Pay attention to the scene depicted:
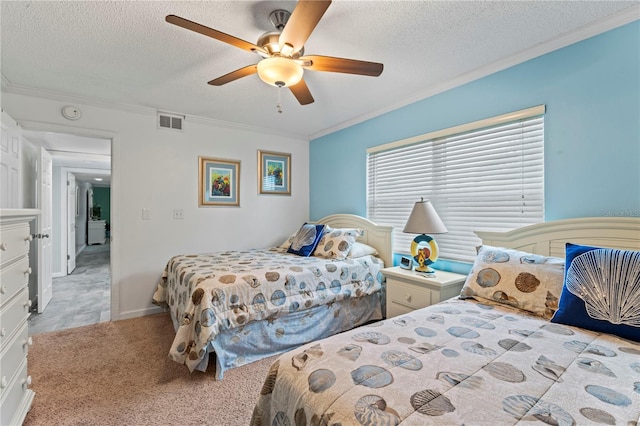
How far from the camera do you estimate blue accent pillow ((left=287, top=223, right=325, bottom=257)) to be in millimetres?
3262

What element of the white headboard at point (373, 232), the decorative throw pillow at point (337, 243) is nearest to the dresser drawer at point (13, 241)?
the decorative throw pillow at point (337, 243)

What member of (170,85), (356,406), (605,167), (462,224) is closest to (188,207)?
(170,85)

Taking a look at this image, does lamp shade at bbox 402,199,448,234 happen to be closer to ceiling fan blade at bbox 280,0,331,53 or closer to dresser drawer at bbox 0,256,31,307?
ceiling fan blade at bbox 280,0,331,53

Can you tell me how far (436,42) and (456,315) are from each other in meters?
1.82

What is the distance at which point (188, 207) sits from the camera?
3.59 m

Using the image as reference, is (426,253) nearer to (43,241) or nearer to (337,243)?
(337,243)

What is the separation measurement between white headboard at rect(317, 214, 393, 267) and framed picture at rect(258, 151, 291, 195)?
3.23 ft

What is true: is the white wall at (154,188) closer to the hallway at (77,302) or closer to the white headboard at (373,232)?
the hallway at (77,302)

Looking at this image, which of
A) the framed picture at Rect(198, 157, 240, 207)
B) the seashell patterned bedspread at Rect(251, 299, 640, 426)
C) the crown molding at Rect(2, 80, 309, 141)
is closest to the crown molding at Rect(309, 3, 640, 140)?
the seashell patterned bedspread at Rect(251, 299, 640, 426)

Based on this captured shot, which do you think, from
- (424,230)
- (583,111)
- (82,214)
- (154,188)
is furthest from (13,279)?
(82,214)

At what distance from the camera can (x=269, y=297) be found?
2.32 m

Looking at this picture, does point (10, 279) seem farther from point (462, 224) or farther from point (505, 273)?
point (462, 224)

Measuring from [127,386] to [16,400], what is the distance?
0.60 metres

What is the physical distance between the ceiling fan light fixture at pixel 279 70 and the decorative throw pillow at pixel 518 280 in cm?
172
